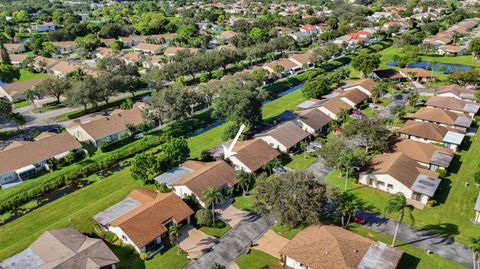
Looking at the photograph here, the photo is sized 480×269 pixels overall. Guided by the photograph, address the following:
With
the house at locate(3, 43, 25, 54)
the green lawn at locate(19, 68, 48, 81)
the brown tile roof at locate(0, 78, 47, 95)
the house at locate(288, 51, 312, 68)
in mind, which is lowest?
the green lawn at locate(19, 68, 48, 81)

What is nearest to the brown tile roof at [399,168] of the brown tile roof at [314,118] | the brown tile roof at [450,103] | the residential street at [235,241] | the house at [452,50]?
the brown tile roof at [314,118]

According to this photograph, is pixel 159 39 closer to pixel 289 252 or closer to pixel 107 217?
pixel 107 217

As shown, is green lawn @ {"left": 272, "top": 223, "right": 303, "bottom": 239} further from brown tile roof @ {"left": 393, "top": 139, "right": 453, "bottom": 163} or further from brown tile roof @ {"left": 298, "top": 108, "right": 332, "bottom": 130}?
brown tile roof @ {"left": 298, "top": 108, "right": 332, "bottom": 130}

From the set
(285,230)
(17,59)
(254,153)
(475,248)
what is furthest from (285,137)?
(17,59)

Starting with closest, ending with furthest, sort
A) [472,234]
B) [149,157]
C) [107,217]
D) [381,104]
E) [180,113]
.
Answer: [472,234], [107,217], [149,157], [180,113], [381,104]

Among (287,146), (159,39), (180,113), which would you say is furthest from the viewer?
(159,39)

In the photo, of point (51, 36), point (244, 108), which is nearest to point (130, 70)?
point (244, 108)

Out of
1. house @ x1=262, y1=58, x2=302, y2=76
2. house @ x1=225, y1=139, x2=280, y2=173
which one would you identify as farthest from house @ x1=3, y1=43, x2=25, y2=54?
house @ x1=225, y1=139, x2=280, y2=173
